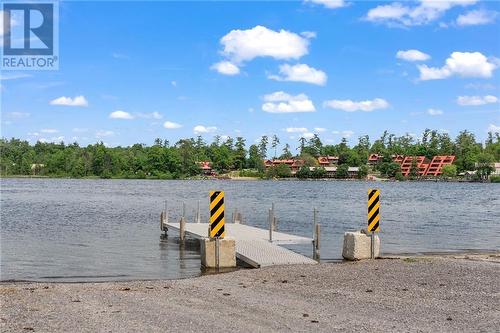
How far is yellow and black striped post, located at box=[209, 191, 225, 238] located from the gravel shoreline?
5.98 ft

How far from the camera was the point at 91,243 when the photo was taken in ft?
86.9

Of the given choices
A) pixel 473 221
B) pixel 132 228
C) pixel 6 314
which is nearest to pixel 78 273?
pixel 6 314

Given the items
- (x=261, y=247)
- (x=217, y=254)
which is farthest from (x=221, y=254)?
(x=261, y=247)

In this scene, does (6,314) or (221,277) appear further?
(221,277)

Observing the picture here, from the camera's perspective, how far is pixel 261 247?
19.0 metres

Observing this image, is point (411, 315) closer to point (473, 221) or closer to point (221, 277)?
point (221, 277)

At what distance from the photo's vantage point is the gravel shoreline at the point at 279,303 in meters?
8.62

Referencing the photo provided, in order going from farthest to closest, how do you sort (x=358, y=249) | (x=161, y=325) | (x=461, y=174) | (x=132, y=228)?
(x=461, y=174), (x=132, y=228), (x=358, y=249), (x=161, y=325)

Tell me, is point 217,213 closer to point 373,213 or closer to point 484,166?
Result: point 373,213

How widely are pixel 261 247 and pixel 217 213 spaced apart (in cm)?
369

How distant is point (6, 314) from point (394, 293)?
286 inches

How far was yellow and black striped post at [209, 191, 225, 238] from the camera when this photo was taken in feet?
51.8

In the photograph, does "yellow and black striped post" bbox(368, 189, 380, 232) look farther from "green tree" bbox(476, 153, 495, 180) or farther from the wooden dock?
"green tree" bbox(476, 153, 495, 180)

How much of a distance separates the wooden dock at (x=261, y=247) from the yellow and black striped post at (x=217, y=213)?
4.59 feet
